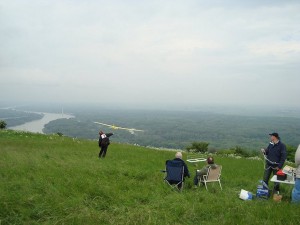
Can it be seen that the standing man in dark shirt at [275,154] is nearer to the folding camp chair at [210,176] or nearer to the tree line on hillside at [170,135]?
the folding camp chair at [210,176]

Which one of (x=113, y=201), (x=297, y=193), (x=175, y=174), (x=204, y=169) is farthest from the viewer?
(x=204, y=169)

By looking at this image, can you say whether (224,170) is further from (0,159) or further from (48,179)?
(0,159)

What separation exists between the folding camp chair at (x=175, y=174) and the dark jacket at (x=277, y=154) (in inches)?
127

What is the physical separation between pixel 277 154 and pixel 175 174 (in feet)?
12.0

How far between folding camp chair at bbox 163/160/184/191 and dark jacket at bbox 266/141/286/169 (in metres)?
3.24

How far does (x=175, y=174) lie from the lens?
10.7 metres

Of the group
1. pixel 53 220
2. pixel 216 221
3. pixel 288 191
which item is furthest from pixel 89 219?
pixel 288 191

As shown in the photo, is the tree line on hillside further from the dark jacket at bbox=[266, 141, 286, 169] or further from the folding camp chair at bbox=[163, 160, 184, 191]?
the folding camp chair at bbox=[163, 160, 184, 191]

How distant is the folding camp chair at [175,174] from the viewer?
10648 millimetres

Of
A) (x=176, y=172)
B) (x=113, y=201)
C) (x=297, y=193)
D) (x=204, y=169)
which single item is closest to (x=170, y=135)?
(x=204, y=169)

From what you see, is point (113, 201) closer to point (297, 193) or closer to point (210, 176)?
point (210, 176)

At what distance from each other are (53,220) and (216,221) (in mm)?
3822

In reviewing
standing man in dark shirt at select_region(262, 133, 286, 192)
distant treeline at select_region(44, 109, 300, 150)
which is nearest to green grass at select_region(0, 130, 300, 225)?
standing man in dark shirt at select_region(262, 133, 286, 192)

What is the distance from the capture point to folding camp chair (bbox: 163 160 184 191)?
10.6 m
